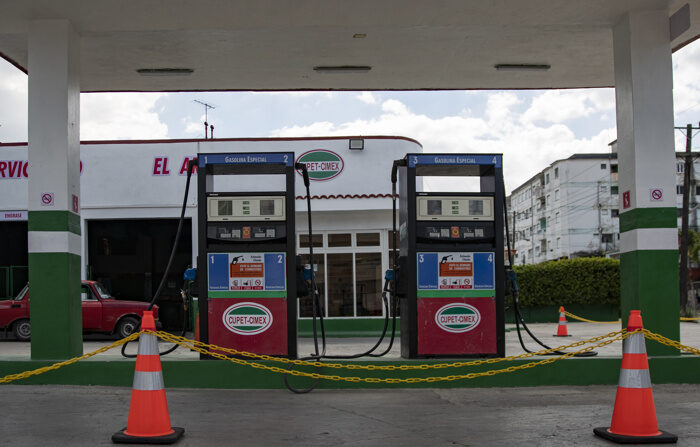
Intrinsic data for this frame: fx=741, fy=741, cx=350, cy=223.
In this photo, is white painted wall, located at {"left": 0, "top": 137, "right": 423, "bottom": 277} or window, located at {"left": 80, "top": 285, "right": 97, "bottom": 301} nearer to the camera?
window, located at {"left": 80, "top": 285, "right": 97, "bottom": 301}

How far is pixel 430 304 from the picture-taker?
887cm

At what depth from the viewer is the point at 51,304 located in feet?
28.7

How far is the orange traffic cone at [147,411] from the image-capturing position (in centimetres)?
561

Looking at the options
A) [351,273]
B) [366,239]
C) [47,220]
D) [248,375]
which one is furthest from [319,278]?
[47,220]

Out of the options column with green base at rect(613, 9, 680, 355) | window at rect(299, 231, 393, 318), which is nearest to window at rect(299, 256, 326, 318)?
window at rect(299, 231, 393, 318)

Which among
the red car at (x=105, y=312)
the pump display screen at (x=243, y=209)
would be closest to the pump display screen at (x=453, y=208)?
the pump display screen at (x=243, y=209)

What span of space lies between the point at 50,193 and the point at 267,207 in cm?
254

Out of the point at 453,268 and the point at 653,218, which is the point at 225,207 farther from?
the point at 653,218

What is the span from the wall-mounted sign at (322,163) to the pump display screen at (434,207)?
1121 centimetres

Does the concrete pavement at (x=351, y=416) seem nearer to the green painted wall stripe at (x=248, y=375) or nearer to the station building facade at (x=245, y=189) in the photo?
the green painted wall stripe at (x=248, y=375)

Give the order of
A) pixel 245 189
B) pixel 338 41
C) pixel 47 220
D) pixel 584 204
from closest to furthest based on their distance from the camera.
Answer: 1. pixel 47 220
2. pixel 338 41
3. pixel 245 189
4. pixel 584 204

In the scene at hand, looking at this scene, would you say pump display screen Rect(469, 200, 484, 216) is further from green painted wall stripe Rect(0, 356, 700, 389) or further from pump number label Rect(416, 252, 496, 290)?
green painted wall stripe Rect(0, 356, 700, 389)

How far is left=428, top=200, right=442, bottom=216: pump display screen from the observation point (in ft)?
29.6

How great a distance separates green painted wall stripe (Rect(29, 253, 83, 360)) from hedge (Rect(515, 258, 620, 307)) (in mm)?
21710
